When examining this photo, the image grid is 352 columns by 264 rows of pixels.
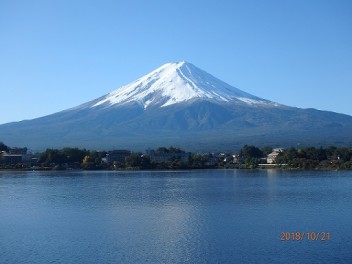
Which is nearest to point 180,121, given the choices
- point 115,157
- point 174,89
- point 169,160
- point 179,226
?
point 174,89

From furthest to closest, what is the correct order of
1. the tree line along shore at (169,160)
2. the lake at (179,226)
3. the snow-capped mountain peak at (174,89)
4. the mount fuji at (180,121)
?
the snow-capped mountain peak at (174,89) → the mount fuji at (180,121) → the tree line along shore at (169,160) → the lake at (179,226)

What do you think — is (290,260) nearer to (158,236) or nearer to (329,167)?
(158,236)

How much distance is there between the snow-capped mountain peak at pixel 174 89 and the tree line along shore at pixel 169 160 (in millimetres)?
40150

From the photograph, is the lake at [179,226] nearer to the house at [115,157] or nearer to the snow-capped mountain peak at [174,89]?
the house at [115,157]

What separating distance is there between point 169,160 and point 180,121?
122 feet

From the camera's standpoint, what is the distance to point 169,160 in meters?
33.1

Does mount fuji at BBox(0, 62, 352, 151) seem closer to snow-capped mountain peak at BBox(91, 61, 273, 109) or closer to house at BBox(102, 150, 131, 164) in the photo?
snow-capped mountain peak at BBox(91, 61, 273, 109)

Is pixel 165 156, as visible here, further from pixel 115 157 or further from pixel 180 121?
pixel 180 121

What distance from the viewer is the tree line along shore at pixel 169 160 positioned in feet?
97.8

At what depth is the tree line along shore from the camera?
97.8 feet

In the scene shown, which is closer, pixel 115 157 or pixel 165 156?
pixel 115 157
